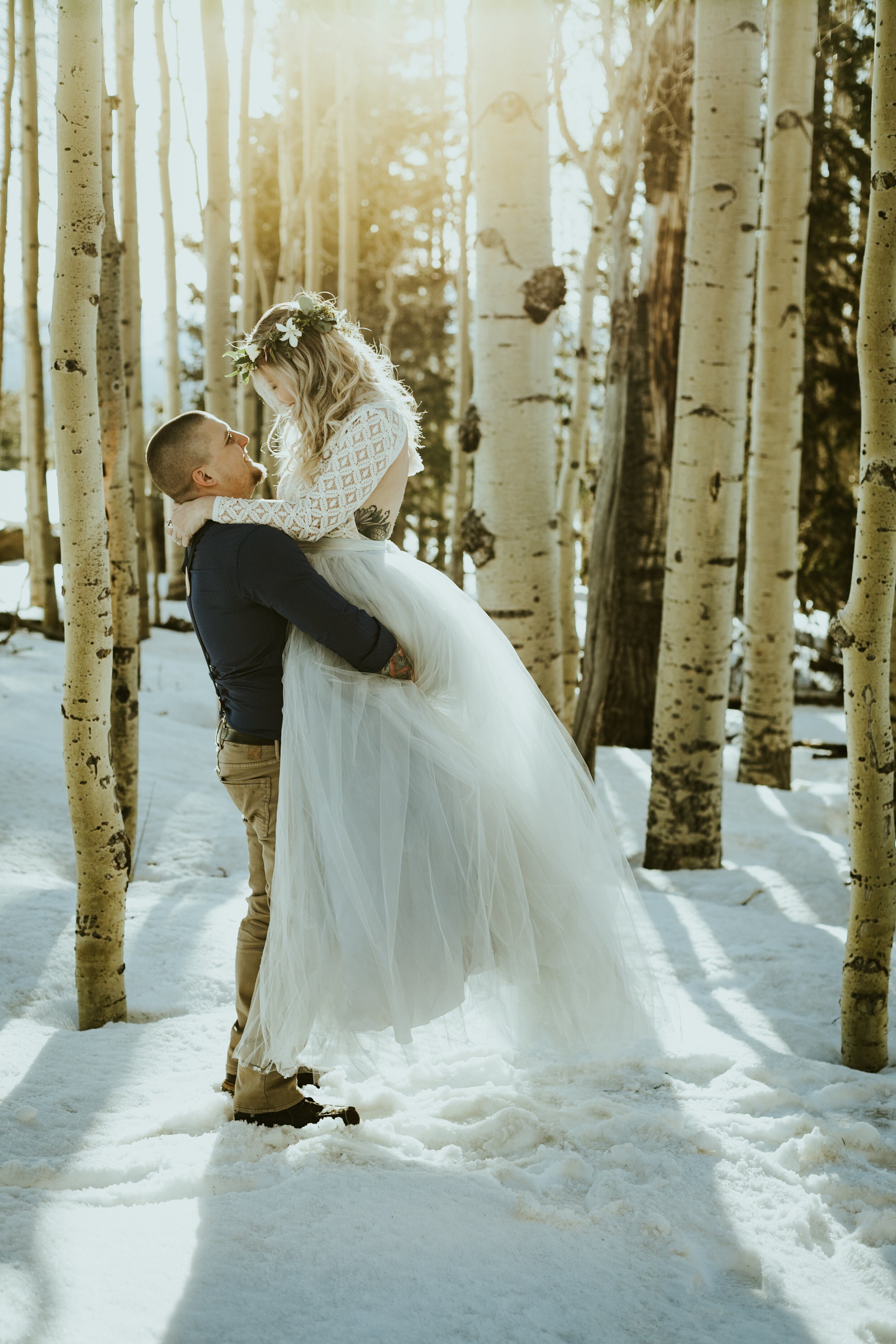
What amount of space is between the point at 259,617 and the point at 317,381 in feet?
2.05

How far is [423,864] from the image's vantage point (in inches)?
90.3

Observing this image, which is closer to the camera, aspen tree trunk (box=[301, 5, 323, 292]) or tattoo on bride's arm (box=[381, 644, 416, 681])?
tattoo on bride's arm (box=[381, 644, 416, 681])

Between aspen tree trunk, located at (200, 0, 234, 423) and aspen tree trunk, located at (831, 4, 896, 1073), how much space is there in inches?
165

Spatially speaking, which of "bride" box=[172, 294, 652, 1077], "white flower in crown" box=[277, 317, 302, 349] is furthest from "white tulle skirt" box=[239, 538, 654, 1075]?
"white flower in crown" box=[277, 317, 302, 349]

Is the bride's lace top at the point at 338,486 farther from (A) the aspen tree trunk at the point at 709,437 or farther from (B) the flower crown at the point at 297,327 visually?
(A) the aspen tree trunk at the point at 709,437

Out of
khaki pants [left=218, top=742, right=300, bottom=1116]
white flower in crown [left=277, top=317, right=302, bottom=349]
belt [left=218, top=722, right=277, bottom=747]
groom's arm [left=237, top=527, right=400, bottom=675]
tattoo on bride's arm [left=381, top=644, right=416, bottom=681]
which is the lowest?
khaki pants [left=218, top=742, right=300, bottom=1116]

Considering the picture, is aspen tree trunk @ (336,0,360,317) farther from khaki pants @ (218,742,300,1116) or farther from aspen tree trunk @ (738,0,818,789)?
khaki pants @ (218,742,300,1116)

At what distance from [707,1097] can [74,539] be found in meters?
2.33

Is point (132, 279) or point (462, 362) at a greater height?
point (132, 279)

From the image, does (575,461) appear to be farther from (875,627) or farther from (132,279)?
(875,627)

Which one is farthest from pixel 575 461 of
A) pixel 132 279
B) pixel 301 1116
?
pixel 301 1116

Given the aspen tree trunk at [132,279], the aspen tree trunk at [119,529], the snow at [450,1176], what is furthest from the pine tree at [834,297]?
the aspen tree trunk at [119,529]

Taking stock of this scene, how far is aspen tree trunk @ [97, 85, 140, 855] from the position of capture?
390 cm

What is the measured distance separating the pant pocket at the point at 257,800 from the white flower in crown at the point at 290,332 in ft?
3.64
